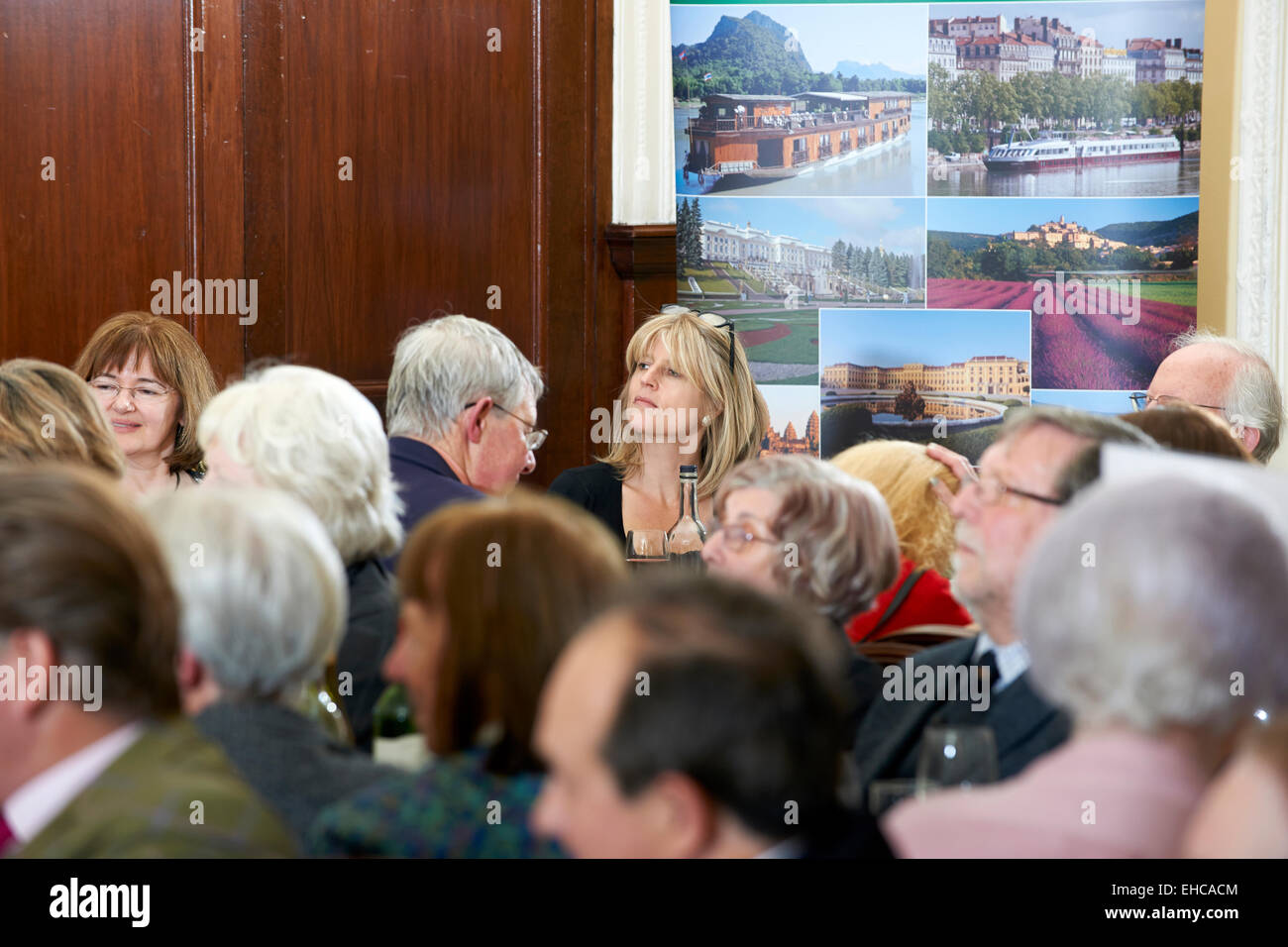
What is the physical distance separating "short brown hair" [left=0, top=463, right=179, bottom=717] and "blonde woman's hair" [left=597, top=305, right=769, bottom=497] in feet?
8.53

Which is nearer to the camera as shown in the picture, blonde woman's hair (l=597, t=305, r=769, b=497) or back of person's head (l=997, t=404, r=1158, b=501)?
back of person's head (l=997, t=404, r=1158, b=501)

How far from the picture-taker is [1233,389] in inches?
157

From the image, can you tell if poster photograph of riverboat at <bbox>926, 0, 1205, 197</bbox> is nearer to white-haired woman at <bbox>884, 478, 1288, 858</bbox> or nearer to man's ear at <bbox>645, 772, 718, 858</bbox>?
white-haired woman at <bbox>884, 478, 1288, 858</bbox>

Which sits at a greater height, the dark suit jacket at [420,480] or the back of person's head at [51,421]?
the back of person's head at [51,421]

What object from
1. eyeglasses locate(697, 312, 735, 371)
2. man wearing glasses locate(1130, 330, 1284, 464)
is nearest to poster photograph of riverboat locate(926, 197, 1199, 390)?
man wearing glasses locate(1130, 330, 1284, 464)

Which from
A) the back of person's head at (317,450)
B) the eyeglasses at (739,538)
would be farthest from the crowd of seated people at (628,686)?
the back of person's head at (317,450)

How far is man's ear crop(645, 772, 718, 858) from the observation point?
118 cm

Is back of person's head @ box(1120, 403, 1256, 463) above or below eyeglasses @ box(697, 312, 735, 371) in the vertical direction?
below

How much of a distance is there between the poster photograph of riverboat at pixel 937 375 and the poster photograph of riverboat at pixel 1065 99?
48cm

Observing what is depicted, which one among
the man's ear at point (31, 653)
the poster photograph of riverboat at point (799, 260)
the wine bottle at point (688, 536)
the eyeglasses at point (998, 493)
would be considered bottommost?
the wine bottle at point (688, 536)

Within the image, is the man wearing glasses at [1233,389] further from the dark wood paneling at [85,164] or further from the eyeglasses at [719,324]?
the dark wood paneling at [85,164]

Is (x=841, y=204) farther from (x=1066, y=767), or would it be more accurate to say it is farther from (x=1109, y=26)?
(x=1066, y=767)

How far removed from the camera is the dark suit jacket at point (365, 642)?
2.27m

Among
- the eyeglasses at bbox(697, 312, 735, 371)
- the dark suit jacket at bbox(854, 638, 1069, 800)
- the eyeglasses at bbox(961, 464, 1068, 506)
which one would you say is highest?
the eyeglasses at bbox(697, 312, 735, 371)
